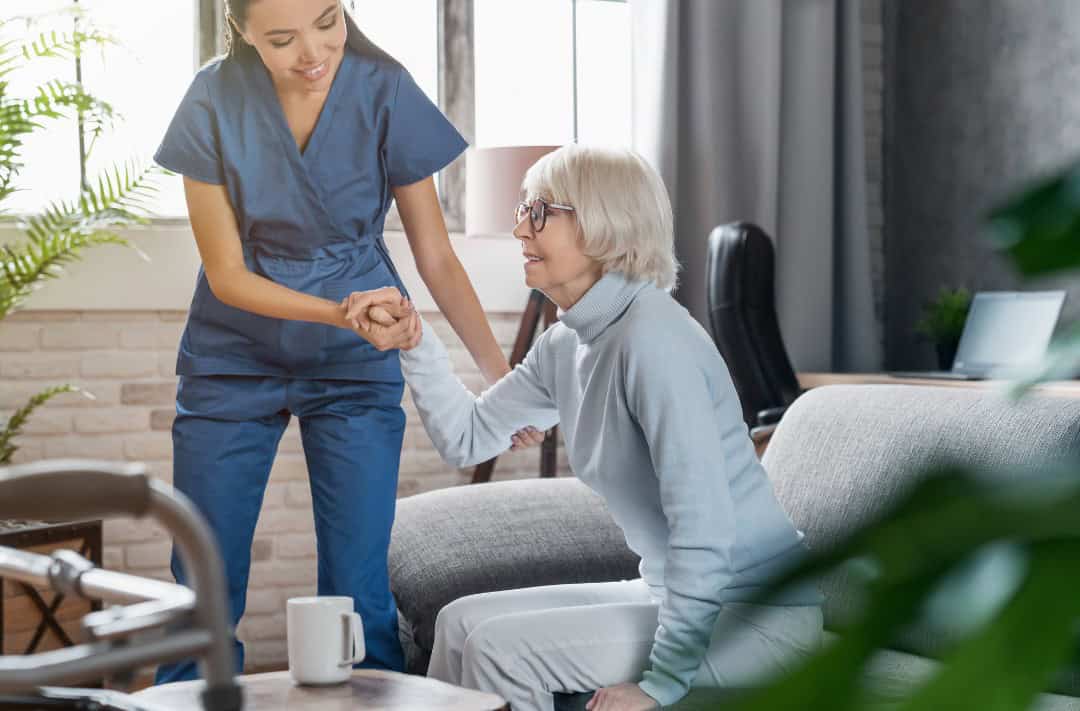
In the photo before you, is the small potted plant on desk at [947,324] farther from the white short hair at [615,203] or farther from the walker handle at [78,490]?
the walker handle at [78,490]

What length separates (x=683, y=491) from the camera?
60.5 inches

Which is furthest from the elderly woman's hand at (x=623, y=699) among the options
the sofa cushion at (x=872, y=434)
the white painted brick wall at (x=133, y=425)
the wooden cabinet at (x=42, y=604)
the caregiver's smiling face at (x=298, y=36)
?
the white painted brick wall at (x=133, y=425)

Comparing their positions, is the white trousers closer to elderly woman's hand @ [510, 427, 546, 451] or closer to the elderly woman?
the elderly woman

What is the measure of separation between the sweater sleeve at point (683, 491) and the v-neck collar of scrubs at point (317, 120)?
2.27 ft

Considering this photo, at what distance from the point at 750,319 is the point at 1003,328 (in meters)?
0.89

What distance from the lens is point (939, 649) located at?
132mm

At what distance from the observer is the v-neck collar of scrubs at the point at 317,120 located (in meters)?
1.96

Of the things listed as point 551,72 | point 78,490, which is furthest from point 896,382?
point 78,490

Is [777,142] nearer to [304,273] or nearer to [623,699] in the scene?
[304,273]

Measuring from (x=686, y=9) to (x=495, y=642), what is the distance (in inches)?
118

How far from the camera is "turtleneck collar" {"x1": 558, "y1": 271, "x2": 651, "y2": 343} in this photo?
171 centimetres

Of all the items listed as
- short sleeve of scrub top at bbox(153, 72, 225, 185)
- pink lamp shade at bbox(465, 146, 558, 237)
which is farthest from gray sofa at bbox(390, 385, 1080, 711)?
pink lamp shade at bbox(465, 146, 558, 237)

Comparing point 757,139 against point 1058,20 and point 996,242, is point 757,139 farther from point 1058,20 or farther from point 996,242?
point 996,242

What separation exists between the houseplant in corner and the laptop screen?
245cm
